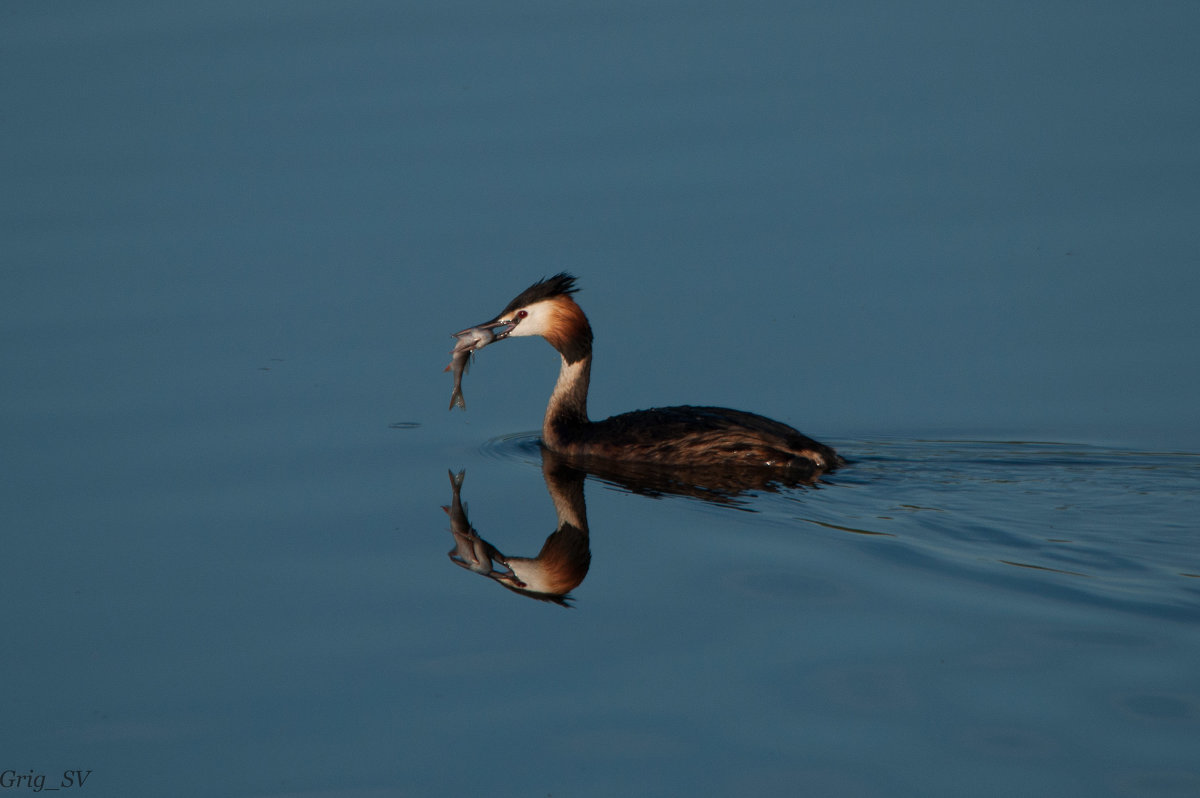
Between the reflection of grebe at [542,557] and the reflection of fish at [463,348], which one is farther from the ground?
the reflection of fish at [463,348]

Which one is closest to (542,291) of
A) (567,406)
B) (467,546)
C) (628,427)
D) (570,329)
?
(570,329)

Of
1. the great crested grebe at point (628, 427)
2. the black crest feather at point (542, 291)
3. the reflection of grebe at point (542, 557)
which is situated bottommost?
the reflection of grebe at point (542, 557)

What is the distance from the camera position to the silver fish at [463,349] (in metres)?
10.2

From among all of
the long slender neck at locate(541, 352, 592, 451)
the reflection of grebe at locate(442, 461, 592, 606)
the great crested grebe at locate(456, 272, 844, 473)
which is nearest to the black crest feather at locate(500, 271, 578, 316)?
the great crested grebe at locate(456, 272, 844, 473)

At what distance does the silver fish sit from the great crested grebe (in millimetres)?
63

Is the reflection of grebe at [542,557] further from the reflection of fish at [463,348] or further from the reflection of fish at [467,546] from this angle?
the reflection of fish at [463,348]

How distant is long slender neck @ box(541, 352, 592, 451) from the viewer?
34.0ft

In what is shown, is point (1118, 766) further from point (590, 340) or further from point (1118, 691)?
point (590, 340)

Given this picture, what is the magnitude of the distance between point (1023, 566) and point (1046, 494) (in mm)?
1364

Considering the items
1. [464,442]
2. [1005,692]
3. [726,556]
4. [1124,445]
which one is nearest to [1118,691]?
[1005,692]

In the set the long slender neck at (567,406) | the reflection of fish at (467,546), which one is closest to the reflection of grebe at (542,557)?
the reflection of fish at (467,546)

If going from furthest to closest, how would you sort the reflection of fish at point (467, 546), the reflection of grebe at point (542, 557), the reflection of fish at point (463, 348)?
the reflection of fish at point (463, 348) < the reflection of fish at point (467, 546) < the reflection of grebe at point (542, 557)

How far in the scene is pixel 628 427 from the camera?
9984 mm

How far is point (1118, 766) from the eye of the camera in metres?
5.62
